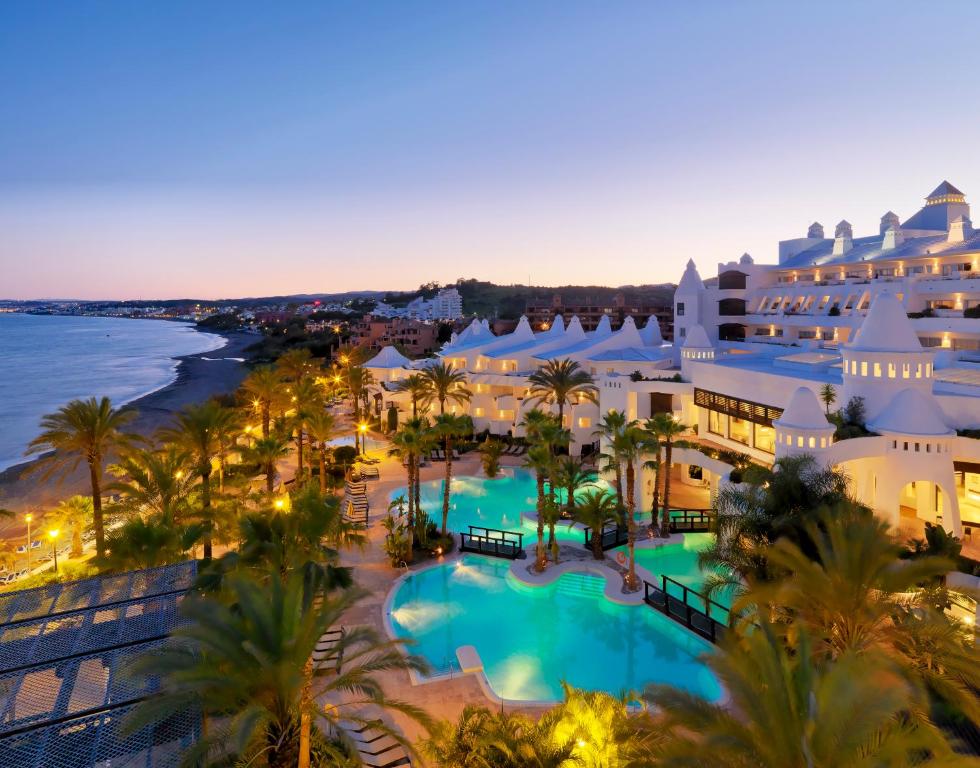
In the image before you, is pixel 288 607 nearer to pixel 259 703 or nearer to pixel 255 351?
pixel 259 703

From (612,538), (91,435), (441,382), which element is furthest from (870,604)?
(441,382)

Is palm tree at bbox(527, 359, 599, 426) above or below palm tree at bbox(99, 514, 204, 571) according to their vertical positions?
above

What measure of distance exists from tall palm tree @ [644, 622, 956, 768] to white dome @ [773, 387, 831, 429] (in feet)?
40.1

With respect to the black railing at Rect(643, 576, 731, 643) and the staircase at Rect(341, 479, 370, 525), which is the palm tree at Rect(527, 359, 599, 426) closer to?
the staircase at Rect(341, 479, 370, 525)

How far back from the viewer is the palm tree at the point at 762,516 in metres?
14.0

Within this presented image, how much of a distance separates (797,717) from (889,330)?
1763cm

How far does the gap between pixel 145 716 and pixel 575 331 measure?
4276 centimetres

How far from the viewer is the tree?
21562 mm

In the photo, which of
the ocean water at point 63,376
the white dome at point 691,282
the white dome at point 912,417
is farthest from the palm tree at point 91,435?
the white dome at point 691,282

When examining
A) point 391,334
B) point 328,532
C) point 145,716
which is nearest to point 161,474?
point 328,532

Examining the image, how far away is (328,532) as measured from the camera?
1526 cm

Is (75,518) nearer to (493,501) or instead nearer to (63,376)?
(493,501)

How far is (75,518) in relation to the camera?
78.6 feet

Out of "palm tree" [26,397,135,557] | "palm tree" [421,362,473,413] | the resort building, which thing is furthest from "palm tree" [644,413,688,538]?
"palm tree" [26,397,135,557]
